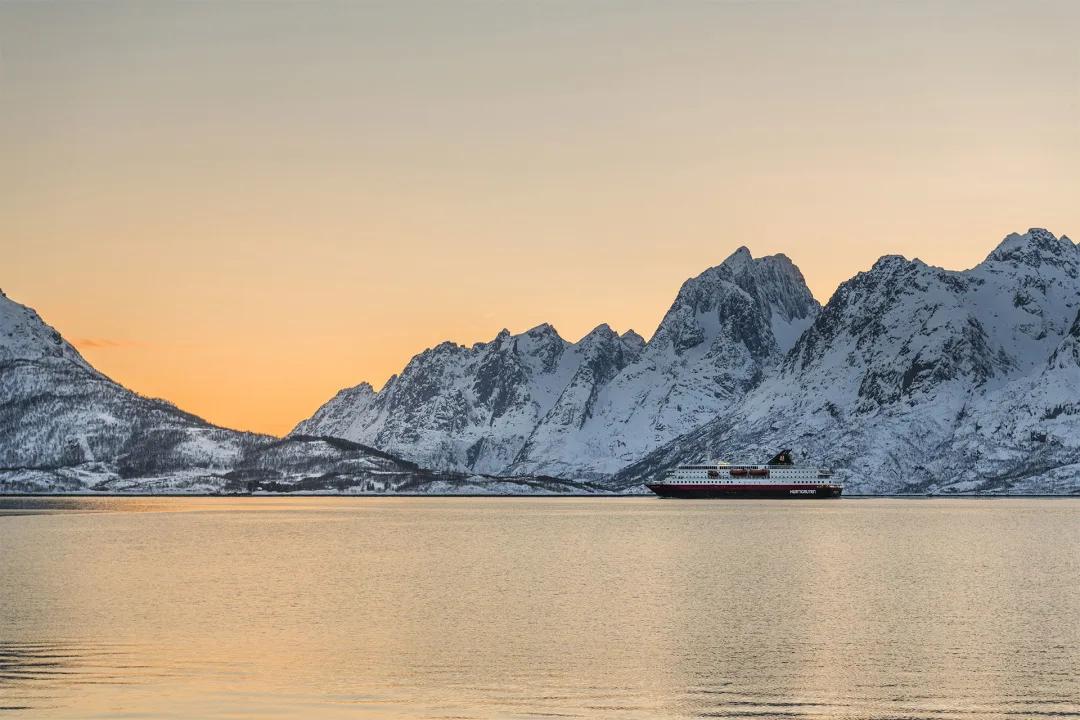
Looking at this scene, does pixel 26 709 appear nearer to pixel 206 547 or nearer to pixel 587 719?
pixel 587 719

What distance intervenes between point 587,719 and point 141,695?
20.9 meters

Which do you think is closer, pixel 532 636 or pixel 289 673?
pixel 289 673

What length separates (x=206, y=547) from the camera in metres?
178

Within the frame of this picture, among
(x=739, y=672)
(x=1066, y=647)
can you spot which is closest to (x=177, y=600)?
(x=739, y=672)

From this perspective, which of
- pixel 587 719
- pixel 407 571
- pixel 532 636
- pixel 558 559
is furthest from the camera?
pixel 558 559

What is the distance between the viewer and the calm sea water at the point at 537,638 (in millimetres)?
63656

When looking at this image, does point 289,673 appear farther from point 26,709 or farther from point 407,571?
point 407,571

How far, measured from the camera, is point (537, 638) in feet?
281

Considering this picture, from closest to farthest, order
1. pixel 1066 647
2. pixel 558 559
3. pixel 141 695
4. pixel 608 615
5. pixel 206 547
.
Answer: pixel 141 695 < pixel 1066 647 < pixel 608 615 < pixel 558 559 < pixel 206 547

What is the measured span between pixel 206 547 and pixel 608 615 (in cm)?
9314

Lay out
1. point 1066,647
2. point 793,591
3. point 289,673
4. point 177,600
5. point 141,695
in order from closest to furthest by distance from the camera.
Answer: point 141,695, point 289,673, point 1066,647, point 177,600, point 793,591

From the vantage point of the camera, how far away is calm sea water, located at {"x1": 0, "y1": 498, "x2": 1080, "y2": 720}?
63.7m

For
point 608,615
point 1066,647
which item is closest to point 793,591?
point 608,615

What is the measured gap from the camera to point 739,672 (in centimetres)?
7306
